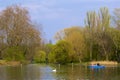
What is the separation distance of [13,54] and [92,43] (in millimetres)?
20856

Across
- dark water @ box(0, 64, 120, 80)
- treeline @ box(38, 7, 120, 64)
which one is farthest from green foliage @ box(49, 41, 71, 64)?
dark water @ box(0, 64, 120, 80)

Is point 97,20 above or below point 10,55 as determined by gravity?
above

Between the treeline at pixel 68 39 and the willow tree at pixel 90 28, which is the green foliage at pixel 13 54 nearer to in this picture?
the treeline at pixel 68 39

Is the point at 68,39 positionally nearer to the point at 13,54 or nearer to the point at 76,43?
the point at 76,43

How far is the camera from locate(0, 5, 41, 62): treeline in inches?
3356

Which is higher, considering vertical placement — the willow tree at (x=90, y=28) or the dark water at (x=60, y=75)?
the willow tree at (x=90, y=28)

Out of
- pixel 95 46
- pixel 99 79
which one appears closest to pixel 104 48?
pixel 95 46

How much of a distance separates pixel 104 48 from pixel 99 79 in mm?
49053

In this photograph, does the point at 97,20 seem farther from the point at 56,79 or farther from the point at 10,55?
the point at 56,79

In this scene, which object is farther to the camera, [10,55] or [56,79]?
[10,55]

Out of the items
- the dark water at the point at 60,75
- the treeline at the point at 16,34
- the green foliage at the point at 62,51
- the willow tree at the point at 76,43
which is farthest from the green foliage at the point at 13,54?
the dark water at the point at 60,75

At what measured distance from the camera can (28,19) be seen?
86.7 meters

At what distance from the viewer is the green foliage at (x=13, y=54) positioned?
87.1m

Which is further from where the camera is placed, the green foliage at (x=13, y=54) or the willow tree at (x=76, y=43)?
the green foliage at (x=13, y=54)
